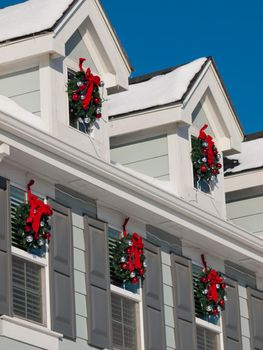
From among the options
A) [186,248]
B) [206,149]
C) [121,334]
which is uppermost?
[206,149]

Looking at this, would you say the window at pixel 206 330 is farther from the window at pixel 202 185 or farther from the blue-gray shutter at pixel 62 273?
the blue-gray shutter at pixel 62 273

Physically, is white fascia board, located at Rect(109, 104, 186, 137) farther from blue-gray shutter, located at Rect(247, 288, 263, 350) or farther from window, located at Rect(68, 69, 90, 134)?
blue-gray shutter, located at Rect(247, 288, 263, 350)

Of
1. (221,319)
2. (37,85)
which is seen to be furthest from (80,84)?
(221,319)

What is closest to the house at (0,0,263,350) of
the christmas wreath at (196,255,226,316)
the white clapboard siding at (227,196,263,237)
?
the christmas wreath at (196,255,226,316)

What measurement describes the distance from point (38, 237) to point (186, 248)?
469cm

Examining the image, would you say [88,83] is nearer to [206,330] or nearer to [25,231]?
[25,231]

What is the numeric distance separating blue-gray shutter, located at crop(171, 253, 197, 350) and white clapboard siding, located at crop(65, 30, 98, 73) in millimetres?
3512

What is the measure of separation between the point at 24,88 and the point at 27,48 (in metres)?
0.65

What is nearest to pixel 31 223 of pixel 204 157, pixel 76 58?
pixel 76 58

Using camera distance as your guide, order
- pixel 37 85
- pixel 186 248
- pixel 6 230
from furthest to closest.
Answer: pixel 186 248 → pixel 37 85 → pixel 6 230

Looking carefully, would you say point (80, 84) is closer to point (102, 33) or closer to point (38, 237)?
point (102, 33)

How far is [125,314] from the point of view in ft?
89.3

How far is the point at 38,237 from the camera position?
25.2 metres

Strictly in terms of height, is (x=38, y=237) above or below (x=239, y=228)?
below
